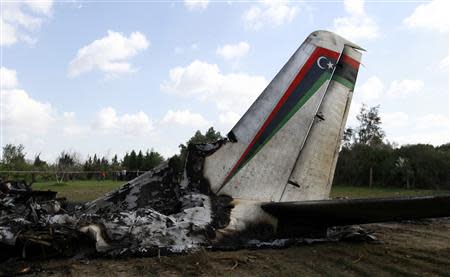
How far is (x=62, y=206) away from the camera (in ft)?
17.7

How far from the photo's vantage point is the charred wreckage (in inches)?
163

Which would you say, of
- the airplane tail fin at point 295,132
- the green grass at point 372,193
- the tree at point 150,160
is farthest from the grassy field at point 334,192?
the tree at point 150,160

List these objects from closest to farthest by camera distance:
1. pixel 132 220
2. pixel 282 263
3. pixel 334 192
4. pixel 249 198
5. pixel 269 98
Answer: pixel 282 263, pixel 132 220, pixel 249 198, pixel 269 98, pixel 334 192

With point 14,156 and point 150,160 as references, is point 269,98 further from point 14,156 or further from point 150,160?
point 150,160

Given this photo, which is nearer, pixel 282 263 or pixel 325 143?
pixel 282 263

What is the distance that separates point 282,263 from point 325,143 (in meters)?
2.25

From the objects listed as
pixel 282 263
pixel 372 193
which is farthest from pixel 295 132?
pixel 372 193

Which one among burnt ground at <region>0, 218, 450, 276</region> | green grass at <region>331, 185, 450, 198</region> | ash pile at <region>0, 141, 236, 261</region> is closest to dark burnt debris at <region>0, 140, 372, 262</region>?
ash pile at <region>0, 141, 236, 261</region>

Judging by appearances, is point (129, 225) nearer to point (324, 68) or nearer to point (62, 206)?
point (62, 206)

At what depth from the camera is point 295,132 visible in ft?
18.7

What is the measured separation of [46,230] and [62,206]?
1361 mm

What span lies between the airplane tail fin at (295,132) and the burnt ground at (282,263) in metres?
0.94

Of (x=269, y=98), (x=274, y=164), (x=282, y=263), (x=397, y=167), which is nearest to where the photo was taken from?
(x=282, y=263)

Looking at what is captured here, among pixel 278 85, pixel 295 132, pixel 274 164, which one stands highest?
pixel 278 85
